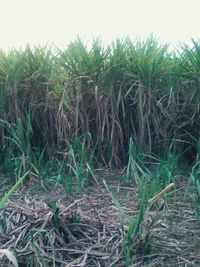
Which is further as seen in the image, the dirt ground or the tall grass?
the tall grass

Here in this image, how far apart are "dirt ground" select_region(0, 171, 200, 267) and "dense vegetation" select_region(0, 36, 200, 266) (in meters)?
0.78

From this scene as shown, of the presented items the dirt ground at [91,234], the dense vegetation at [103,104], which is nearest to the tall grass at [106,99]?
the dense vegetation at [103,104]

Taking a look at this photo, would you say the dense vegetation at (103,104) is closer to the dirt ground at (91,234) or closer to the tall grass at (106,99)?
the tall grass at (106,99)

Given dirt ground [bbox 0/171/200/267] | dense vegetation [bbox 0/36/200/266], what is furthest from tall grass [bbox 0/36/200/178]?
dirt ground [bbox 0/171/200/267]

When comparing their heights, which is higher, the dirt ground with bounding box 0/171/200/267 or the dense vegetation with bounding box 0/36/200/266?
the dense vegetation with bounding box 0/36/200/266

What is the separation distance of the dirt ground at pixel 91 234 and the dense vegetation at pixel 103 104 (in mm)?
782

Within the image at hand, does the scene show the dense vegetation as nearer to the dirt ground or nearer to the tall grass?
the tall grass

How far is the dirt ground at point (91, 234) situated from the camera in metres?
1.73

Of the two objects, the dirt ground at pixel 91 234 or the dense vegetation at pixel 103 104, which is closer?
the dirt ground at pixel 91 234

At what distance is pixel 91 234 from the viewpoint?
193 cm

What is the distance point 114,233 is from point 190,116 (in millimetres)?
1538

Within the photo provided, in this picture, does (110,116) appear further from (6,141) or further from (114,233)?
(114,233)

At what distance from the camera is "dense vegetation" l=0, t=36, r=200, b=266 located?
3.10 meters

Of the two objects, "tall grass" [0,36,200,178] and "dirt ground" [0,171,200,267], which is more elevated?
"tall grass" [0,36,200,178]
